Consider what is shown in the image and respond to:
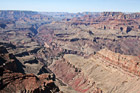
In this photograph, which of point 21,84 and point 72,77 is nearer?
point 21,84

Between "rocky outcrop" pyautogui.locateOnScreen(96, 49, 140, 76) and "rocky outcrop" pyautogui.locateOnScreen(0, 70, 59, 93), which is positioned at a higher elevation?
"rocky outcrop" pyautogui.locateOnScreen(0, 70, 59, 93)

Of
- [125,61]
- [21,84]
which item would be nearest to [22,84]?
[21,84]

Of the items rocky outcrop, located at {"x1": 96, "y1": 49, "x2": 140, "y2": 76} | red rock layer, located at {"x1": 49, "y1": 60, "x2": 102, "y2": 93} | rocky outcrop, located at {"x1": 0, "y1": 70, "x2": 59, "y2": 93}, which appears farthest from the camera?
red rock layer, located at {"x1": 49, "y1": 60, "x2": 102, "y2": 93}

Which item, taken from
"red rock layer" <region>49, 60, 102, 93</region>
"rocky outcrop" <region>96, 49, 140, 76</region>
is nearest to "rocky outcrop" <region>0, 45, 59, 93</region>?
"red rock layer" <region>49, 60, 102, 93</region>

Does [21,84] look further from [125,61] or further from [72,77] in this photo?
[125,61]

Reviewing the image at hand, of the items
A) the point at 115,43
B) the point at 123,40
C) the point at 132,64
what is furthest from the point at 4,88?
the point at 123,40

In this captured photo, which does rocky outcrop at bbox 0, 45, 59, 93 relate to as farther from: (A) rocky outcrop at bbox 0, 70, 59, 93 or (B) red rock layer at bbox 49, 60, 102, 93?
(B) red rock layer at bbox 49, 60, 102, 93

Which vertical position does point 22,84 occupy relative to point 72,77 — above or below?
above

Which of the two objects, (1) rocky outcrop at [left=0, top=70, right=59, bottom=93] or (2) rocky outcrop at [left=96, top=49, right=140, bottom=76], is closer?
(1) rocky outcrop at [left=0, top=70, right=59, bottom=93]

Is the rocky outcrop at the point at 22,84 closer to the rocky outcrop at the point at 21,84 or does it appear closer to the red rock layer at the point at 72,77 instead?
the rocky outcrop at the point at 21,84

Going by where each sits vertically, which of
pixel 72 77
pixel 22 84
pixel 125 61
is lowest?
pixel 72 77

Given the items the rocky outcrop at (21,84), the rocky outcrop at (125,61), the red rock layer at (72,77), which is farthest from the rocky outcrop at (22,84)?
the rocky outcrop at (125,61)
